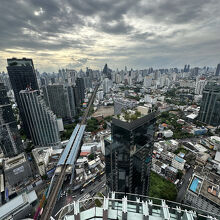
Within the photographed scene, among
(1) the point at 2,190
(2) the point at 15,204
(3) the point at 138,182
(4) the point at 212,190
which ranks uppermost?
(3) the point at 138,182

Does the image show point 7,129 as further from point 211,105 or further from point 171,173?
point 211,105

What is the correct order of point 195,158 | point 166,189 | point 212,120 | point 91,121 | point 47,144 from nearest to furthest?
point 166,189, point 195,158, point 47,144, point 212,120, point 91,121

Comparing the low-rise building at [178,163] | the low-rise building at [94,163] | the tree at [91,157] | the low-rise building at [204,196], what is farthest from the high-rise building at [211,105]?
the tree at [91,157]

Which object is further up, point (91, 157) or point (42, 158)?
point (42, 158)

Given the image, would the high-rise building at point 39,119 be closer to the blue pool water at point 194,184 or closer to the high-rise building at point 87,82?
the blue pool water at point 194,184

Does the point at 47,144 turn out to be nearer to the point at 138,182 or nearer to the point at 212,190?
the point at 138,182

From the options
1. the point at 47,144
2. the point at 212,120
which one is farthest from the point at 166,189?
the point at 212,120

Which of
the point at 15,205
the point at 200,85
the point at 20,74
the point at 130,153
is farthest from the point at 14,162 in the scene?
the point at 200,85
